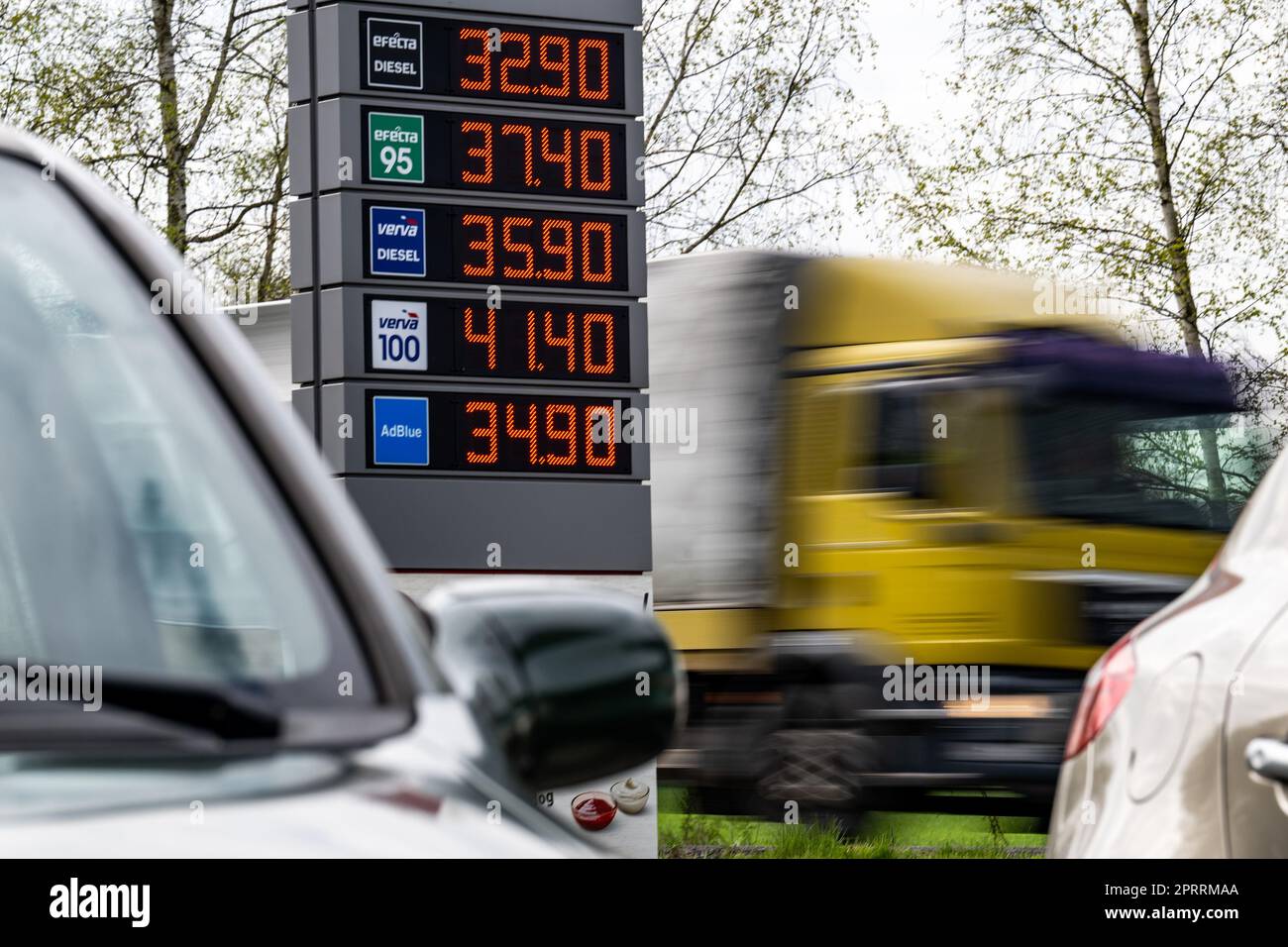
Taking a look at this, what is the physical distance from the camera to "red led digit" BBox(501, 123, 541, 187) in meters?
9.73

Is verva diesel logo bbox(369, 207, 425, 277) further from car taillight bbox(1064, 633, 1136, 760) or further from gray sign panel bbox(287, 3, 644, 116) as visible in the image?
car taillight bbox(1064, 633, 1136, 760)

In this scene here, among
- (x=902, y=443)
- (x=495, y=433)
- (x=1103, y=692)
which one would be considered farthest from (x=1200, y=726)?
(x=902, y=443)

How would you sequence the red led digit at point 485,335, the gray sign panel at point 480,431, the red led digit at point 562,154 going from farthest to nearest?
the red led digit at point 562,154 < the red led digit at point 485,335 < the gray sign panel at point 480,431

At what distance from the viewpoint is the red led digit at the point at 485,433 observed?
31.3 ft

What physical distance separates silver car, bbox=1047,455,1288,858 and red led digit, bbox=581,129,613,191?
278 inches

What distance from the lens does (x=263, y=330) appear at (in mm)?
14133

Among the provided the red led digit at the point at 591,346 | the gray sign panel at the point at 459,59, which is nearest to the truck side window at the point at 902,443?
the red led digit at the point at 591,346

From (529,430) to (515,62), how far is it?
1744 mm

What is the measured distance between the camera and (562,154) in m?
9.86

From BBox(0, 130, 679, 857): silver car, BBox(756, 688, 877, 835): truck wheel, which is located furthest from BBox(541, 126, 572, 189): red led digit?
BBox(0, 130, 679, 857): silver car

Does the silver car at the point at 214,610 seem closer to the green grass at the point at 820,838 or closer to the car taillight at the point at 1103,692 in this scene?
the car taillight at the point at 1103,692

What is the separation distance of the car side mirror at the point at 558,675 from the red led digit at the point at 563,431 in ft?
25.0
